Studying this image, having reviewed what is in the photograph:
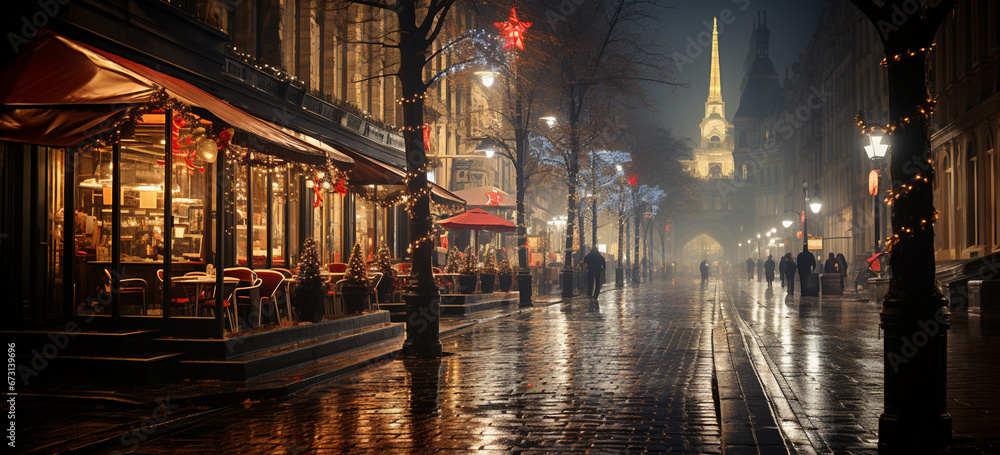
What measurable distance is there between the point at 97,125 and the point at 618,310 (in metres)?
17.0

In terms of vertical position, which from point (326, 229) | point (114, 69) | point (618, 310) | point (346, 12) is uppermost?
point (346, 12)

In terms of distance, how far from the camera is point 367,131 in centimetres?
2631

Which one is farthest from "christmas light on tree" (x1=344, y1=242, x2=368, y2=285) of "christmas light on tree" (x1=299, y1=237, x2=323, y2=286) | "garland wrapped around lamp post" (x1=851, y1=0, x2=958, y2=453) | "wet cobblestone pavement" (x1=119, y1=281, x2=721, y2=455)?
"garland wrapped around lamp post" (x1=851, y1=0, x2=958, y2=453)

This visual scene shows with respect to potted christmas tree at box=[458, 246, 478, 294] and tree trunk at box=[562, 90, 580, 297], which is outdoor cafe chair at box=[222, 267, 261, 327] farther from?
tree trunk at box=[562, 90, 580, 297]

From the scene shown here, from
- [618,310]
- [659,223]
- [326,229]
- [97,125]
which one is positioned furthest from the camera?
[659,223]

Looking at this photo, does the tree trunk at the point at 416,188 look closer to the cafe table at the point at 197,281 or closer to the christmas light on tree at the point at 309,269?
the christmas light on tree at the point at 309,269

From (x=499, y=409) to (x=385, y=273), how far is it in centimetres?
1047

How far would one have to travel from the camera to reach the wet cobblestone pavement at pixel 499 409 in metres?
6.73

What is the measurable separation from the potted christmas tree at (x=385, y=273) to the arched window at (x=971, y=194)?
59.7ft

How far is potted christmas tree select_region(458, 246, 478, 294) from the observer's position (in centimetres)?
2372

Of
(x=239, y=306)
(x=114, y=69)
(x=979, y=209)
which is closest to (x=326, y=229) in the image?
(x=239, y=306)

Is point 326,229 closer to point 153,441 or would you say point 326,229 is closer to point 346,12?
point 346,12

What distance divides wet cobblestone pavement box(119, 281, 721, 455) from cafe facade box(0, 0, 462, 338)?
2.74 meters

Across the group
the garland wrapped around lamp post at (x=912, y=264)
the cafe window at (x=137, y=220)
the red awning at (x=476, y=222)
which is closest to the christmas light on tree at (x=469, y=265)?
the red awning at (x=476, y=222)
